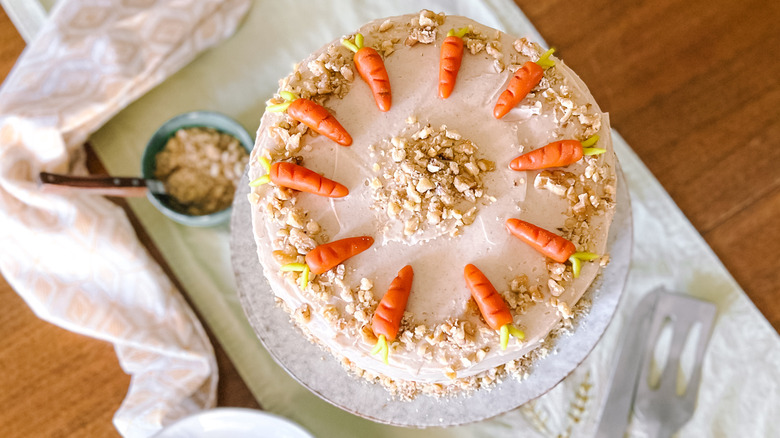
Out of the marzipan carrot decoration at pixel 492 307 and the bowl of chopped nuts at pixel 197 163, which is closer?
the marzipan carrot decoration at pixel 492 307

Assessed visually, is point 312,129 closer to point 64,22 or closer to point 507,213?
point 507,213

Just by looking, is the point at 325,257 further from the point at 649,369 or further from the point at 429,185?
the point at 649,369

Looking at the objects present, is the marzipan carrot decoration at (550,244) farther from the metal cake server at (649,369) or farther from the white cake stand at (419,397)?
the metal cake server at (649,369)

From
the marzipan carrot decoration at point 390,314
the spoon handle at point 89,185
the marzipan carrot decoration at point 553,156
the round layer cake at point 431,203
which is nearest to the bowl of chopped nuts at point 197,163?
the spoon handle at point 89,185

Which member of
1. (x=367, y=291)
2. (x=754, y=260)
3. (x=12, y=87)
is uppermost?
(x=12, y=87)

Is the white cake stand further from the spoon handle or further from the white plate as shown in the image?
the spoon handle

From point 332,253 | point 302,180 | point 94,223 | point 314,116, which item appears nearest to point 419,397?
point 332,253

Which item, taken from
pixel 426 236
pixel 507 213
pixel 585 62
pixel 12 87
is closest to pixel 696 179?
pixel 585 62
